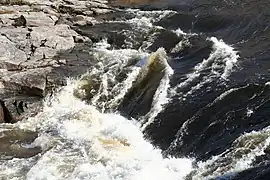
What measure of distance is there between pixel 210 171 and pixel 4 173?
5552 millimetres

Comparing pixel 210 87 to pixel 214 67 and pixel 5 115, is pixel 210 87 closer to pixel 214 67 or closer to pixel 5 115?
pixel 214 67

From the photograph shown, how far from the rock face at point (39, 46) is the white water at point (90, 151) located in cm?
120

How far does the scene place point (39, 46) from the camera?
69.6 feet

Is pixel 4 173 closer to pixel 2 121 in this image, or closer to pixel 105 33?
pixel 2 121

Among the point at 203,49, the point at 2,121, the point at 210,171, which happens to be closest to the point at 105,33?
the point at 203,49

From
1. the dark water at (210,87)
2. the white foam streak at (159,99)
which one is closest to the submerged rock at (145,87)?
the dark water at (210,87)

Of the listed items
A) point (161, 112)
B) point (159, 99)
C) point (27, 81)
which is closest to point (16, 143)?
point (27, 81)

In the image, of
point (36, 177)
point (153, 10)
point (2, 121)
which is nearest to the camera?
point (36, 177)

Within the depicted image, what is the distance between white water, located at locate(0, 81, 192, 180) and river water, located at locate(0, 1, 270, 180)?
29 millimetres

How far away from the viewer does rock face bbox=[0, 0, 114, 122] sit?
18.9m

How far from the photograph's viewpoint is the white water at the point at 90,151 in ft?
45.8

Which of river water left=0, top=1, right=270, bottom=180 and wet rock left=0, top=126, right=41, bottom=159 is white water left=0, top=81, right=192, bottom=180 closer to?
river water left=0, top=1, right=270, bottom=180

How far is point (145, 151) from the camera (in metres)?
15.1

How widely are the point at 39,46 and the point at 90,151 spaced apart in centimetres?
743
